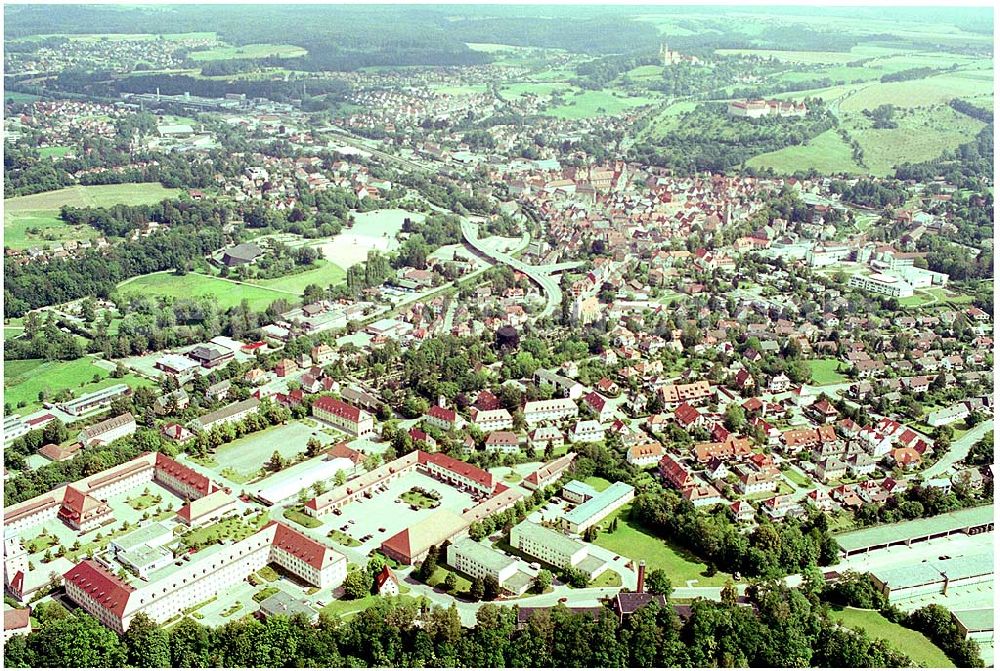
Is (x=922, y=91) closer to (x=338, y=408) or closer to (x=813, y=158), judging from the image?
(x=813, y=158)

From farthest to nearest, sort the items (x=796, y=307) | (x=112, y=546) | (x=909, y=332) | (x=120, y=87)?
(x=120, y=87) → (x=796, y=307) → (x=909, y=332) → (x=112, y=546)

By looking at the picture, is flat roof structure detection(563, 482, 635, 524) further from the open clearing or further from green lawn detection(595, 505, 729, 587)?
the open clearing

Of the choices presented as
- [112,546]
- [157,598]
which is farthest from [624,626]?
[112,546]

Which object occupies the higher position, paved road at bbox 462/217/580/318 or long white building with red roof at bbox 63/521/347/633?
long white building with red roof at bbox 63/521/347/633

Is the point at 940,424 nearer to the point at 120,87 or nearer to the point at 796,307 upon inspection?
the point at 796,307

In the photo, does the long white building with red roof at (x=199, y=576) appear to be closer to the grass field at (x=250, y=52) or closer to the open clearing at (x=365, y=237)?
the open clearing at (x=365, y=237)

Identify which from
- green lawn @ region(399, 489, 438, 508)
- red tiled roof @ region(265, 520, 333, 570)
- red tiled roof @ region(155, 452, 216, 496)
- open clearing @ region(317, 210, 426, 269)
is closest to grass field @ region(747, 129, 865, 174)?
open clearing @ region(317, 210, 426, 269)

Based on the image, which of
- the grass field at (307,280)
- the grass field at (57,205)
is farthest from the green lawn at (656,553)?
the grass field at (57,205)
